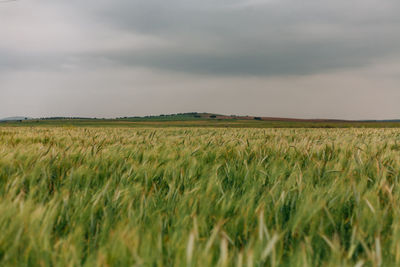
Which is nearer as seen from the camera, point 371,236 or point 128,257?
point 128,257

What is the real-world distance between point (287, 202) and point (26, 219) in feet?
3.43

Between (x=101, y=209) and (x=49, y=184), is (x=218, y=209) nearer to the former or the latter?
(x=101, y=209)

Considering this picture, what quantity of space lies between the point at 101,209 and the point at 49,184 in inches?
30.4

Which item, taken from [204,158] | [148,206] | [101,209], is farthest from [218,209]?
[204,158]

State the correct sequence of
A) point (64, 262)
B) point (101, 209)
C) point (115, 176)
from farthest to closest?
point (115, 176)
point (101, 209)
point (64, 262)

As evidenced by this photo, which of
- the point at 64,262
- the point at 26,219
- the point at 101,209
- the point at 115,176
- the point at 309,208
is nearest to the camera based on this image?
the point at 64,262

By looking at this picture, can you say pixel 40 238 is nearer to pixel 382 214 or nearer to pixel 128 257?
pixel 128 257

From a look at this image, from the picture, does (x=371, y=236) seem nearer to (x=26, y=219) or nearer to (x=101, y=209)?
(x=101, y=209)

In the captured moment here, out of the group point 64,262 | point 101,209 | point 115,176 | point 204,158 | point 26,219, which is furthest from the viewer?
point 204,158

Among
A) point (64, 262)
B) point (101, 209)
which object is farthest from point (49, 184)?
point (64, 262)

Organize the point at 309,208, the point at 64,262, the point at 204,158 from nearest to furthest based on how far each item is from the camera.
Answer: the point at 64,262
the point at 309,208
the point at 204,158

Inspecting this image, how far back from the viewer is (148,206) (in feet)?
4.26

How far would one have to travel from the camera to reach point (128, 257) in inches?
32.4

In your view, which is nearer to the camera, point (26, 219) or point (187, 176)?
point (26, 219)
